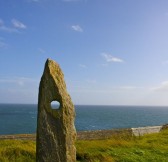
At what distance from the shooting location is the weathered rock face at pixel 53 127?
9070 mm

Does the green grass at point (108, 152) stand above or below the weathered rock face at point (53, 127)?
below

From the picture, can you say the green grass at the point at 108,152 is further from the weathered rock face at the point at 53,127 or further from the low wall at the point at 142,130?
the low wall at the point at 142,130

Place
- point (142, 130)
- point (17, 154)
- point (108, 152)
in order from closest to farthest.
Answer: point (17, 154)
point (108, 152)
point (142, 130)

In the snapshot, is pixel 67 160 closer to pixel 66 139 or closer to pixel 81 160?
pixel 66 139

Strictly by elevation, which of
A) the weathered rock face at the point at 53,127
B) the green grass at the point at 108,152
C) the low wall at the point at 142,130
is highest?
the weathered rock face at the point at 53,127

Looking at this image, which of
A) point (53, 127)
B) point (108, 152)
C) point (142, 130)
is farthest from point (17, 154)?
point (142, 130)

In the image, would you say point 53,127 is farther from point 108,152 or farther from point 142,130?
point 142,130

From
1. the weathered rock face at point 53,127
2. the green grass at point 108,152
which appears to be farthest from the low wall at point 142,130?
the weathered rock face at point 53,127

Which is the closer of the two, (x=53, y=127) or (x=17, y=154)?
(x=53, y=127)

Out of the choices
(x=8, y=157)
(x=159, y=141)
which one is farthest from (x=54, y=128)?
(x=159, y=141)

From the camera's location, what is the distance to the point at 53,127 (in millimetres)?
9086

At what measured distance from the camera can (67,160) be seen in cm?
913

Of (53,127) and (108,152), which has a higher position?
(53,127)

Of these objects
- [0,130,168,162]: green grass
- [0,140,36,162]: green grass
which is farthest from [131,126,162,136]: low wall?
[0,140,36,162]: green grass
